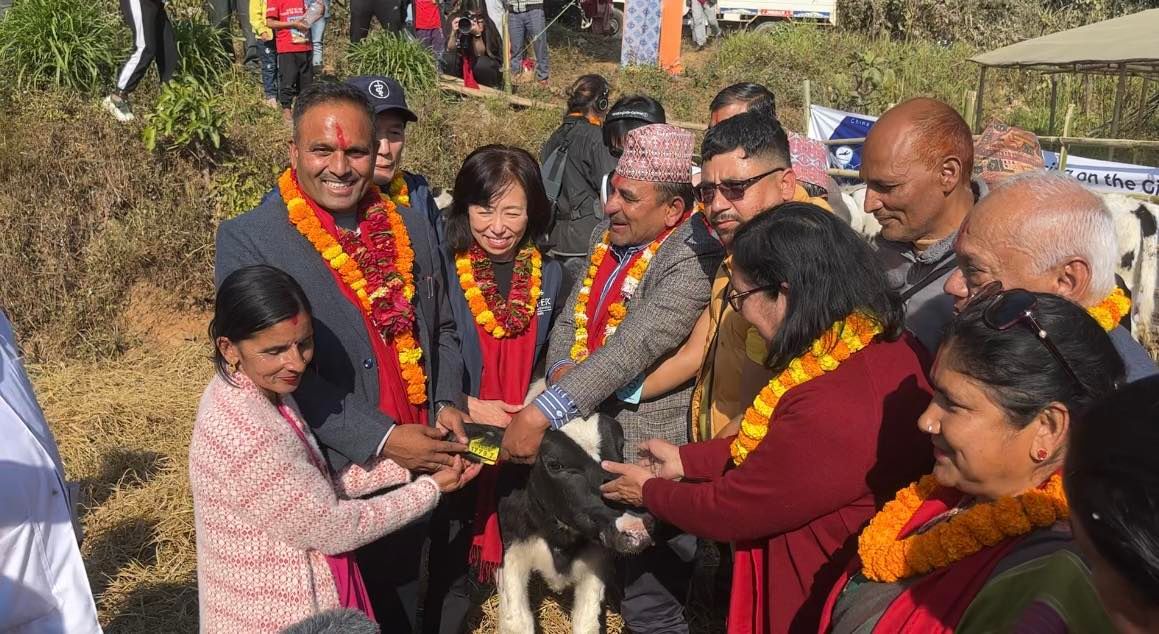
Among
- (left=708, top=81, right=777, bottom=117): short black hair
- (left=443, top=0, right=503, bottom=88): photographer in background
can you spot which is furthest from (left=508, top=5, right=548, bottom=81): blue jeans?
(left=708, top=81, right=777, bottom=117): short black hair

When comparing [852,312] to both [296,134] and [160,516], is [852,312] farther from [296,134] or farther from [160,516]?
[160,516]

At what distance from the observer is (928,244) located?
3330 mm

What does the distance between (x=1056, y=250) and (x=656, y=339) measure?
146 centimetres

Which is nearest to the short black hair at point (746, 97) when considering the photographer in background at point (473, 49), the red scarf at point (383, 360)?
the red scarf at point (383, 360)

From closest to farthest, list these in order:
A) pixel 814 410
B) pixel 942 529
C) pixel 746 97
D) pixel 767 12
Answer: pixel 942 529 < pixel 814 410 < pixel 746 97 < pixel 767 12

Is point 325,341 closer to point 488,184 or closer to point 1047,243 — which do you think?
point 488,184

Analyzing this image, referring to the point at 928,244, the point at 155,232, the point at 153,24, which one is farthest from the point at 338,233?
the point at 153,24

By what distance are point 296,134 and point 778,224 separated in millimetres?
1835

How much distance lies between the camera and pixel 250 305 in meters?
2.78

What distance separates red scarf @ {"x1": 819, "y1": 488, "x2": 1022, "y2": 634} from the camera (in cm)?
200

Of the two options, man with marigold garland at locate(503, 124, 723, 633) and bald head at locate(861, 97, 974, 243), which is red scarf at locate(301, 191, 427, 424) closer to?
man with marigold garland at locate(503, 124, 723, 633)

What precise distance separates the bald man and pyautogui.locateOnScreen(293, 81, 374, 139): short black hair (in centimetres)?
185

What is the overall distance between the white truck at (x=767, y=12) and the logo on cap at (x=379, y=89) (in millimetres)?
18034

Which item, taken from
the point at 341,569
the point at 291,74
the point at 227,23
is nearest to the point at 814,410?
the point at 341,569
